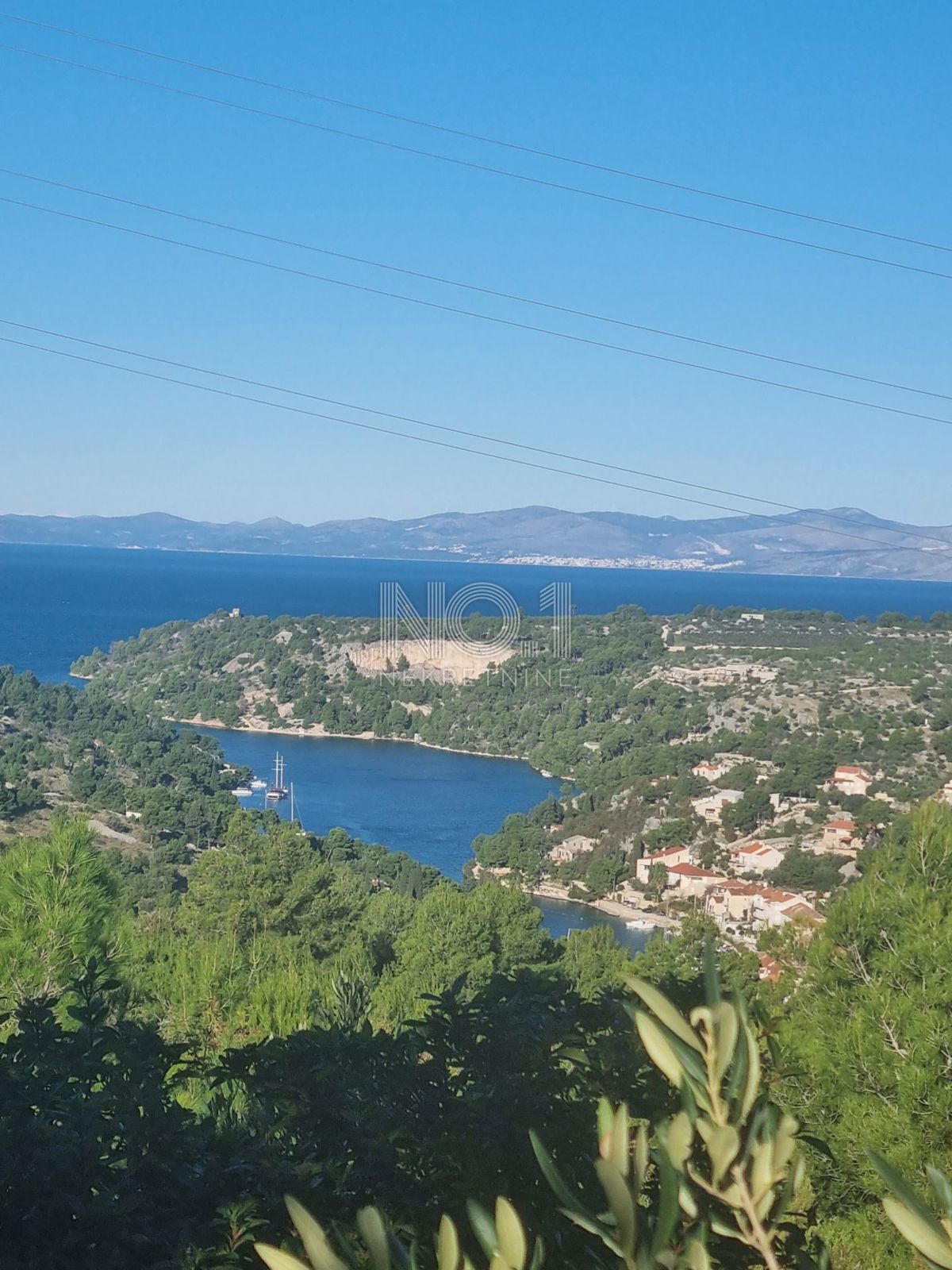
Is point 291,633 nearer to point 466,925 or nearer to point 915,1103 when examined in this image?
point 466,925

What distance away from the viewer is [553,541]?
16975cm

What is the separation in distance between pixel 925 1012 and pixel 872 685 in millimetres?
30833

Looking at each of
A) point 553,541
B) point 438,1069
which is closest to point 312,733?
point 438,1069

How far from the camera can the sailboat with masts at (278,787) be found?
100 ft

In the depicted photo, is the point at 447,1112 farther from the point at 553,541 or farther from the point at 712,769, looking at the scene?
the point at 553,541

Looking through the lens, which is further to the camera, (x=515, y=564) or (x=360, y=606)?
(x=515, y=564)

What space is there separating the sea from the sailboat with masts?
1.92 ft

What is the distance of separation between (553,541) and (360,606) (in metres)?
91.9

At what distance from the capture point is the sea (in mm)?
30859

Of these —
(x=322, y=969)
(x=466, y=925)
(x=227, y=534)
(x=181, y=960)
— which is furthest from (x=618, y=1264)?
(x=227, y=534)

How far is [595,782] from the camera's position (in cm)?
3216

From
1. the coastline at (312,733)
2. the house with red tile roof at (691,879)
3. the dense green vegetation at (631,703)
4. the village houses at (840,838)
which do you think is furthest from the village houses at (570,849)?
the coastline at (312,733)

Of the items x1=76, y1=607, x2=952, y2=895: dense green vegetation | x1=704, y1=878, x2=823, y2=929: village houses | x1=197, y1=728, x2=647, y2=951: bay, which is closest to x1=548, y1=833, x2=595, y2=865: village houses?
x1=76, y1=607, x2=952, y2=895: dense green vegetation

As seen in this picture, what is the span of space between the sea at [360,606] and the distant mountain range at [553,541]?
9.83ft
